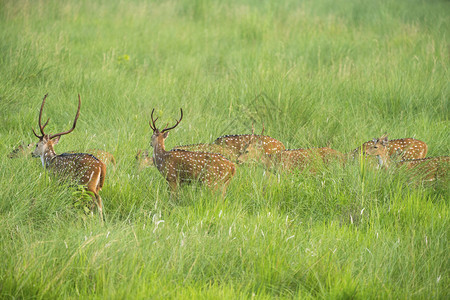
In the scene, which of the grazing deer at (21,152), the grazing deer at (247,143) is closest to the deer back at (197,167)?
the grazing deer at (247,143)

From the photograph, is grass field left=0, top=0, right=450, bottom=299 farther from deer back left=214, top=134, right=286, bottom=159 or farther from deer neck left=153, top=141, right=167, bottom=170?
deer back left=214, top=134, right=286, bottom=159

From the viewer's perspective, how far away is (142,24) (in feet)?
39.3

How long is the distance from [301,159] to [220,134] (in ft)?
4.57

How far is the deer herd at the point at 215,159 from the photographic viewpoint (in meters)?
4.95

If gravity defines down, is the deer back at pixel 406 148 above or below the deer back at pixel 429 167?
below

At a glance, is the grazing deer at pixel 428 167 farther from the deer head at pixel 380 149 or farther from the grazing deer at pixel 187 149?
the grazing deer at pixel 187 149

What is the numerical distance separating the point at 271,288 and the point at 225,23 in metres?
9.87

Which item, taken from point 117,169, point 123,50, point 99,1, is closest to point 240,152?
point 117,169

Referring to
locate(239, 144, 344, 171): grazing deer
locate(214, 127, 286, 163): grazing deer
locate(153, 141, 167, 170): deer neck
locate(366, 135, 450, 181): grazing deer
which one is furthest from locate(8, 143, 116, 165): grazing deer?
locate(366, 135, 450, 181): grazing deer

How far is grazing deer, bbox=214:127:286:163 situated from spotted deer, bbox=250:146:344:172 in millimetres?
358

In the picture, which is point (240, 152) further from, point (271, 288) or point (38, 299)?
point (38, 299)

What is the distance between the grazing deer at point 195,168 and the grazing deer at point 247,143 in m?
1.06

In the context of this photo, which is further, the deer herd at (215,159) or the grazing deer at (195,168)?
the grazing deer at (195,168)

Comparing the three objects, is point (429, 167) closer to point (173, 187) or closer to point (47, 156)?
point (173, 187)
